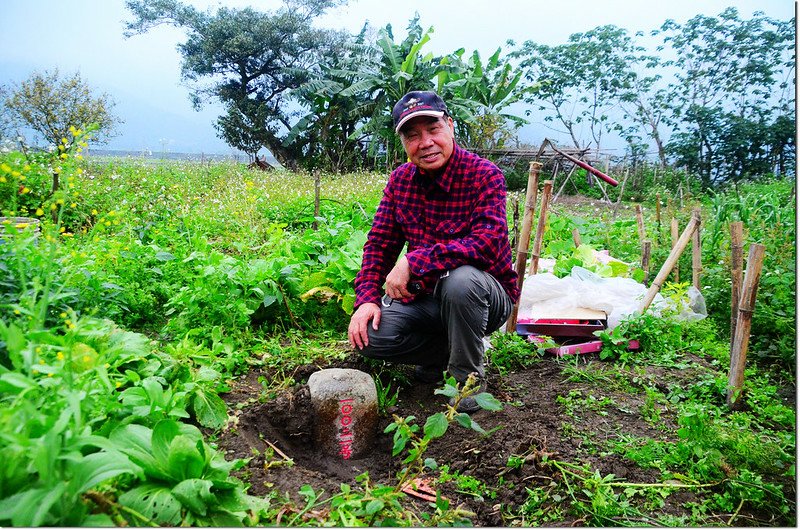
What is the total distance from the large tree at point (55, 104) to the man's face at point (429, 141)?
3792 millimetres

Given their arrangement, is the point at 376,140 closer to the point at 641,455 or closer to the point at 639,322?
the point at 639,322

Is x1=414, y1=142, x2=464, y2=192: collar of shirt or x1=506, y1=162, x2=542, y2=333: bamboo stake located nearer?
x1=414, y1=142, x2=464, y2=192: collar of shirt

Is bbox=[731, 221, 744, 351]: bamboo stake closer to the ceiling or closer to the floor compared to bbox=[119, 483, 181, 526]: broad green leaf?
closer to the ceiling

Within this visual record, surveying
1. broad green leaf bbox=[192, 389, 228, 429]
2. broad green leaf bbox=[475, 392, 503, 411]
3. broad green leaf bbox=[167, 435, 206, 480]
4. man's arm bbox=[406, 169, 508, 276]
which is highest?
man's arm bbox=[406, 169, 508, 276]

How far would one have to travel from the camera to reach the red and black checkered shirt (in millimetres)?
2113

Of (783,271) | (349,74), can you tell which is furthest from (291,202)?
(349,74)

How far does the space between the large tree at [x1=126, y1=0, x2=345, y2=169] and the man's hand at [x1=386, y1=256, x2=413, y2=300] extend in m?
2.26

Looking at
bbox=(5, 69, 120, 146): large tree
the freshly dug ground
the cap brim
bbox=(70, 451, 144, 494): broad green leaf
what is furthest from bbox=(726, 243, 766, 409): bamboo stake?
bbox=(5, 69, 120, 146): large tree

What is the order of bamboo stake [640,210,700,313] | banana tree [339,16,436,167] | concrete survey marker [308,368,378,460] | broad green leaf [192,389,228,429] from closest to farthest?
1. broad green leaf [192,389,228,429]
2. concrete survey marker [308,368,378,460]
3. bamboo stake [640,210,700,313]
4. banana tree [339,16,436,167]

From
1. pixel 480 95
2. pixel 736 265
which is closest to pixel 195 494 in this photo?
pixel 736 265

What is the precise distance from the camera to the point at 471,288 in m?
2.06

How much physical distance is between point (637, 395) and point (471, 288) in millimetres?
890

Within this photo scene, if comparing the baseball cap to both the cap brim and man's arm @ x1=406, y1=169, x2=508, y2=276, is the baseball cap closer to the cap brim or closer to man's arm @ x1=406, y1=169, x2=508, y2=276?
the cap brim

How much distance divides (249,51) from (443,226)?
7.22 metres
